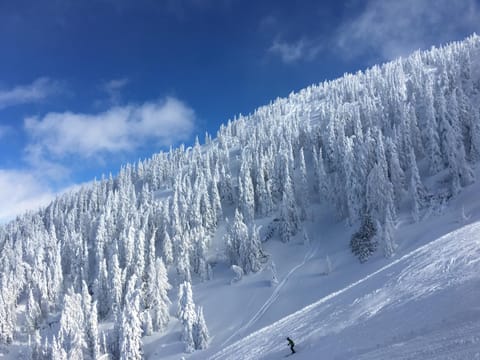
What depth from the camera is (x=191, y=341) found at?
52.4 meters

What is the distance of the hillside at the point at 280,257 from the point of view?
25.4 meters

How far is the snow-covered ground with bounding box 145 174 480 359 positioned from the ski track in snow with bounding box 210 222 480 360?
0.17 ft

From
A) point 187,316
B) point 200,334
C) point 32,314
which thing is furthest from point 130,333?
point 32,314

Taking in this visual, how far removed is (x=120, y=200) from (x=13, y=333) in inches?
2342

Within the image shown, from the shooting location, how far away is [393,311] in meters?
19.0

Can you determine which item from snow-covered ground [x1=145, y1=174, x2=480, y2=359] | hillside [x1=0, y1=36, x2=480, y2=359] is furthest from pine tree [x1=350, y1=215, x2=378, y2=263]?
snow-covered ground [x1=145, y1=174, x2=480, y2=359]

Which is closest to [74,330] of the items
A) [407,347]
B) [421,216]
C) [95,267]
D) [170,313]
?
[170,313]

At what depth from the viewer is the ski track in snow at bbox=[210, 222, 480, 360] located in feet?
43.6

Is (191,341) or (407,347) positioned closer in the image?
(407,347)

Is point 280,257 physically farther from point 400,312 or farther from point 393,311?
point 400,312

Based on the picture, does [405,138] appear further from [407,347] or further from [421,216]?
→ [407,347]

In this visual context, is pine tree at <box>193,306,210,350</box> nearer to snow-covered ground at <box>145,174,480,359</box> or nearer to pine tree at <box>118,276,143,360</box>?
snow-covered ground at <box>145,174,480,359</box>

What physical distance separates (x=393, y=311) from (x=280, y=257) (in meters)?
57.5

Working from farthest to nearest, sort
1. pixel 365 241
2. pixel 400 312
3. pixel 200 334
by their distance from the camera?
pixel 365 241, pixel 200 334, pixel 400 312
